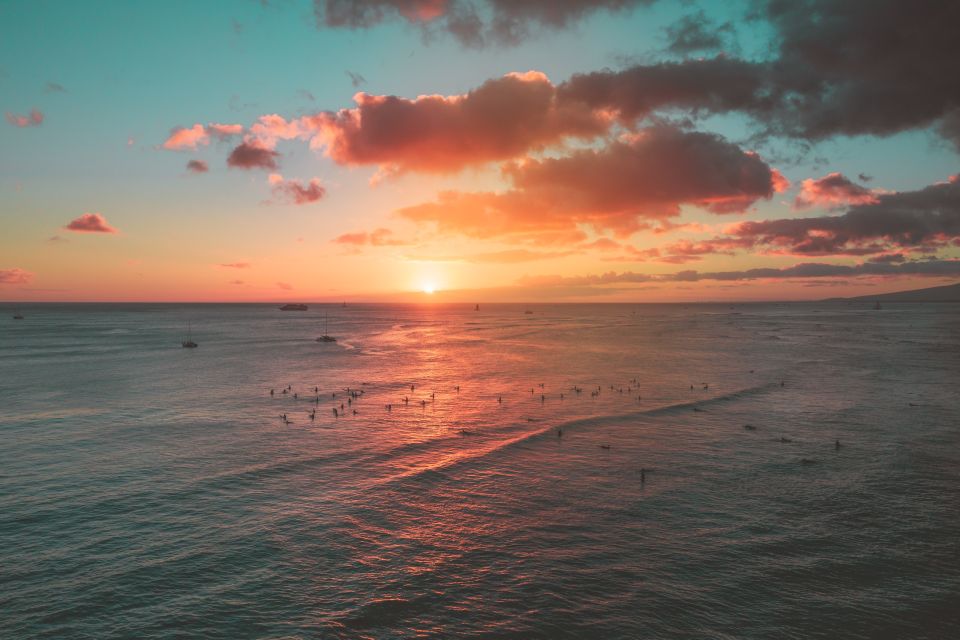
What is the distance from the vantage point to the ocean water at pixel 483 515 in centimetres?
2098

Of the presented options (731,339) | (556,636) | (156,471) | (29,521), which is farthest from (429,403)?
(731,339)

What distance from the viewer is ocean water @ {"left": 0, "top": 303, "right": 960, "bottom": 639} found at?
68.8 ft

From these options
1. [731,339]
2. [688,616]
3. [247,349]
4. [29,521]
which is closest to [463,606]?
[688,616]

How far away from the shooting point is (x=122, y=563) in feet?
80.4

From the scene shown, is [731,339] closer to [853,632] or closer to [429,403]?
[429,403]

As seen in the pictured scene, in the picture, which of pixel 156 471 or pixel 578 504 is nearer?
pixel 578 504

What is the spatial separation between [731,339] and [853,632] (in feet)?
487

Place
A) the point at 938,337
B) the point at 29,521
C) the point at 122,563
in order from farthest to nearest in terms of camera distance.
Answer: the point at 938,337 < the point at 29,521 < the point at 122,563

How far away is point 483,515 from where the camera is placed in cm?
3008

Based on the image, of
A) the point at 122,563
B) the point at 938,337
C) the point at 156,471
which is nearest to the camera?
the point at 122,563

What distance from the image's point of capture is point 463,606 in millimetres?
21531

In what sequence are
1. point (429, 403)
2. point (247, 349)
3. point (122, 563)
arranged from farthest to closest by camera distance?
1. point (247, 349)
2. point (429, 403)
3. point (122, 563)

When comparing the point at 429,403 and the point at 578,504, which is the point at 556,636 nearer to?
the point at 578,504

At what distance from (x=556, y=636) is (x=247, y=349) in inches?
4970
